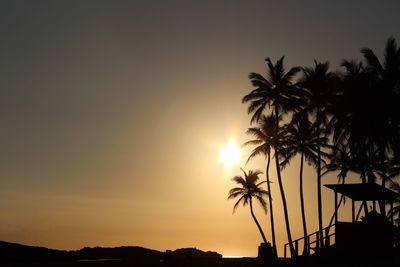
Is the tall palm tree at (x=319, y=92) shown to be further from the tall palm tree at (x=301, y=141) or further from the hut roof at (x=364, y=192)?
the hut roof at (x=364, y=192)

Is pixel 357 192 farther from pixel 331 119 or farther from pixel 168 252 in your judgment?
pixel 331 119

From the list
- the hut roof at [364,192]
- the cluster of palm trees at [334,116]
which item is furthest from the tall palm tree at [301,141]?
the hut roof at [364,192]

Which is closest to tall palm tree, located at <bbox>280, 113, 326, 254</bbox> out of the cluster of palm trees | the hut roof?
the cluster of palm trees

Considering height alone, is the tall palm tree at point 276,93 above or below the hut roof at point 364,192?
above

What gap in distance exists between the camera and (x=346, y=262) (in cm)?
2686

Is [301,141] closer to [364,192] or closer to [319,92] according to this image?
[319,92]

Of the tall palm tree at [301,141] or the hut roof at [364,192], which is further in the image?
the tall palm tree at [301,141]

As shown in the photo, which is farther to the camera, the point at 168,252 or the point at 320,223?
the point at 320,223

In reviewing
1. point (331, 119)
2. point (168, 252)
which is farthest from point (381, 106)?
point (168, 252)

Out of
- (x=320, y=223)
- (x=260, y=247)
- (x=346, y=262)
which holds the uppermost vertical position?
(x=320, y=223)

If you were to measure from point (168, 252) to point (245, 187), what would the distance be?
3014 cm

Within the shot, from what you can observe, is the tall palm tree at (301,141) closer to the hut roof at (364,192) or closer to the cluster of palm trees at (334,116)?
the cluster of palm trees at (334,116)

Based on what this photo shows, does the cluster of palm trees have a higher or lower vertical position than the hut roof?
higher

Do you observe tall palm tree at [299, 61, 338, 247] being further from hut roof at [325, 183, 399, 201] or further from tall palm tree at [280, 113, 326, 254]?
hut roof at [325, 183, 399, 201]
